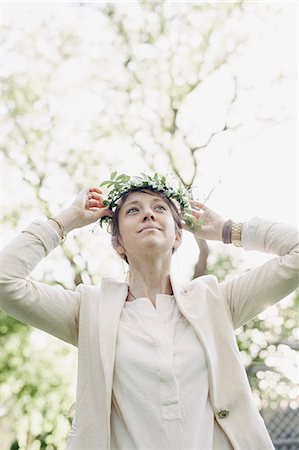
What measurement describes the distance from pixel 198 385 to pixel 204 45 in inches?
319

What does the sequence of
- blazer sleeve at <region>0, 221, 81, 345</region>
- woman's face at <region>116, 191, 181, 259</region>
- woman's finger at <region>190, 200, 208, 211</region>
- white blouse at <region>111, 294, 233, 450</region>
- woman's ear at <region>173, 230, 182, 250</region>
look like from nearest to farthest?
1. white blouse at <region>111, 294, 233, 450</region>
2. blazer sleeve at <region>0, 221, 81, 345</region>
3. woman's face at <region>116, 191, 181, 259</region>
4. woman's ear at <region>173, 230, 182, 250</region>
5. woman's finger at <region>190, 200, 208, 211</region>

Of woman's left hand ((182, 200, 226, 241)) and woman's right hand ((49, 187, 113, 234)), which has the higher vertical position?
woman's right hand ((49, 187, 113, 234))

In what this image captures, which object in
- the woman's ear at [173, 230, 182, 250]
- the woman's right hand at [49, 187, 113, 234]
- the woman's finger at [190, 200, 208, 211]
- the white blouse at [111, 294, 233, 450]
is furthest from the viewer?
the woman's finger at [190, 200, 208, 211]

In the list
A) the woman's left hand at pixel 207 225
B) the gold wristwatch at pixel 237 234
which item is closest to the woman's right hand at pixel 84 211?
the woman's left hand at pixel 207 225

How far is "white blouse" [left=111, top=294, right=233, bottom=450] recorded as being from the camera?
6.46 ft

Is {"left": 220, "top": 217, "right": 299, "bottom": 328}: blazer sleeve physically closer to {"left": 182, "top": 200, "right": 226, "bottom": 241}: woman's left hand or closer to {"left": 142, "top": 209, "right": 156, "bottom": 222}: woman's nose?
{"left": 182, "top": 200, "right": 226, "bottom": 241}: woman's left hand

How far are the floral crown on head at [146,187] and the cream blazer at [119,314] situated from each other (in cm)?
32

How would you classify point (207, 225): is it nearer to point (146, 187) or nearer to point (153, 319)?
point (146, 187)

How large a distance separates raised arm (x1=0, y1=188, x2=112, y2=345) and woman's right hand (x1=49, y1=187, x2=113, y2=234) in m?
0.04

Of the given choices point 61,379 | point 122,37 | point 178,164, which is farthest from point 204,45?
point 61,379

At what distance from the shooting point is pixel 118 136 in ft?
31.3

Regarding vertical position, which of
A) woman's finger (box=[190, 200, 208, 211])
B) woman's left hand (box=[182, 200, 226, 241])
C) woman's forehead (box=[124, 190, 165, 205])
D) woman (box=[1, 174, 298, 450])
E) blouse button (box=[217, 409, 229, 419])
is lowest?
blouse button (box=[217, 409, 229, 419])

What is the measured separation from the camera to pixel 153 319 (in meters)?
2.24

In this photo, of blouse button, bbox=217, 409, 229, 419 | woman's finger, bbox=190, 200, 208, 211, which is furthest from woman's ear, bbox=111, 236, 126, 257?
blouse button, bbox=217, 409, 229, 419
